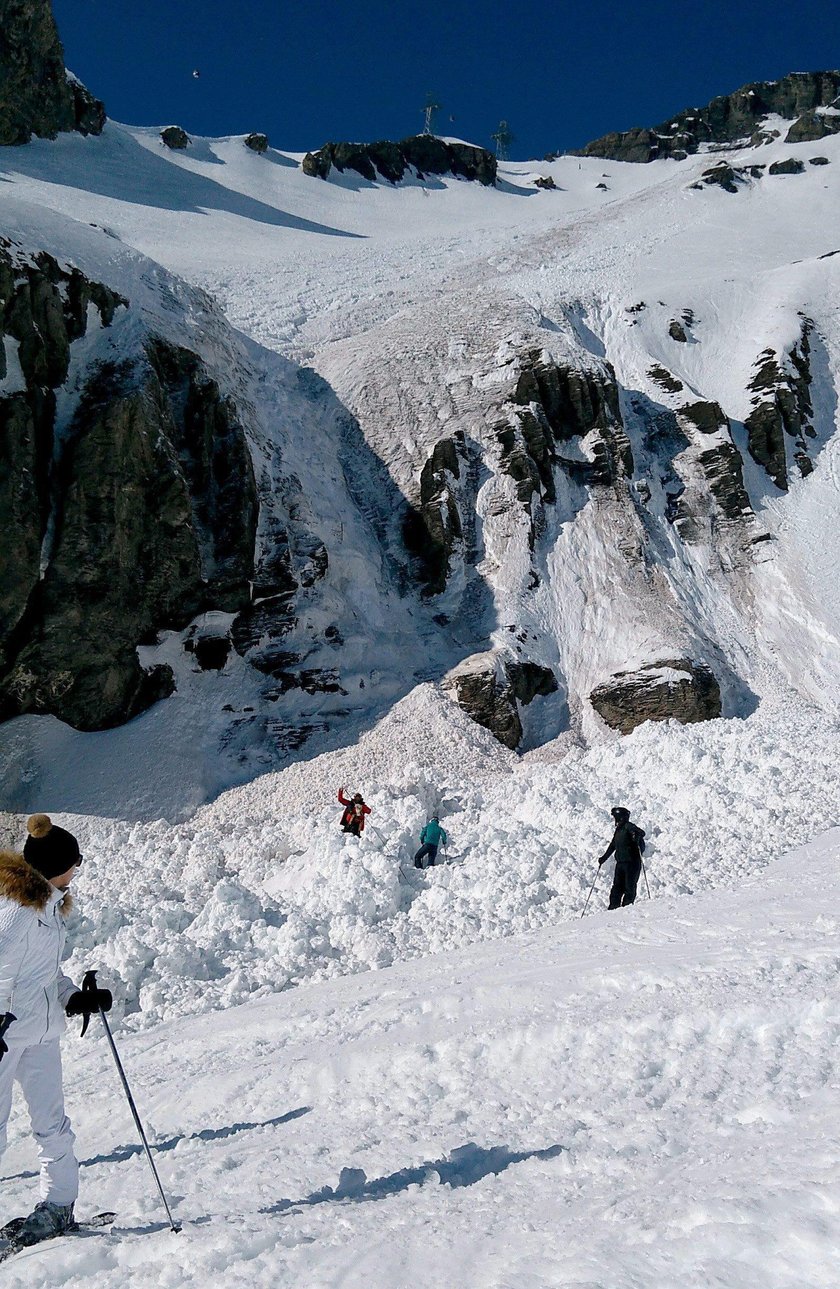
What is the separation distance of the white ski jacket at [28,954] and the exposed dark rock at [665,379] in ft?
124

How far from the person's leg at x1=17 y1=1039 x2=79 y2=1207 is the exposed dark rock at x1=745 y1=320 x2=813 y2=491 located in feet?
119

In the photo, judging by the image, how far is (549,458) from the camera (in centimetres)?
3042

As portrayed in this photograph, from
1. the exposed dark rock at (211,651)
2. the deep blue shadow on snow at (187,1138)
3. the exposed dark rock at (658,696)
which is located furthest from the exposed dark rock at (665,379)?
the deep blue shadow on snow at (187,1138)

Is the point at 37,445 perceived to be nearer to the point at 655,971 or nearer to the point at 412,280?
the point at 655,971

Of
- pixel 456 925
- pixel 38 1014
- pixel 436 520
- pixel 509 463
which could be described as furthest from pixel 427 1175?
pixel 509 463

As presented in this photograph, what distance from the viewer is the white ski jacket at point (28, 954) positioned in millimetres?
3914

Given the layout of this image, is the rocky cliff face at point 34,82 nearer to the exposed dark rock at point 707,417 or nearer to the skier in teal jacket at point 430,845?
the exposed dark rock at point 707,417

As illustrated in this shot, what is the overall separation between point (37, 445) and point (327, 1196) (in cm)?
1992

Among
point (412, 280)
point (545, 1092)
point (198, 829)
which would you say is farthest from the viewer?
point (412, 280)

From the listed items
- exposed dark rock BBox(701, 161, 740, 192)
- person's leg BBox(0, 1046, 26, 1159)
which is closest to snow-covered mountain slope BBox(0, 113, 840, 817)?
person's leg BBox(0, 1046, 26, 1159)

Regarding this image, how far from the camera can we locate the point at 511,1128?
4715mm

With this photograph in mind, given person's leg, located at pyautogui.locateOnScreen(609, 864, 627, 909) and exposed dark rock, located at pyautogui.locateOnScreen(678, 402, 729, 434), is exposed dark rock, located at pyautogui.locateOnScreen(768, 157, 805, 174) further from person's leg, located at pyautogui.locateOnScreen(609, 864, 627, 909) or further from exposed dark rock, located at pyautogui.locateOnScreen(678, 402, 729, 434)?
person's leg, located at pyautogui.locateOnScreen(609, 864, 627, 909)

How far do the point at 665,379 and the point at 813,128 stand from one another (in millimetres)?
70063

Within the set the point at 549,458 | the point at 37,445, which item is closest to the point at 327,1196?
the point at 37,445
